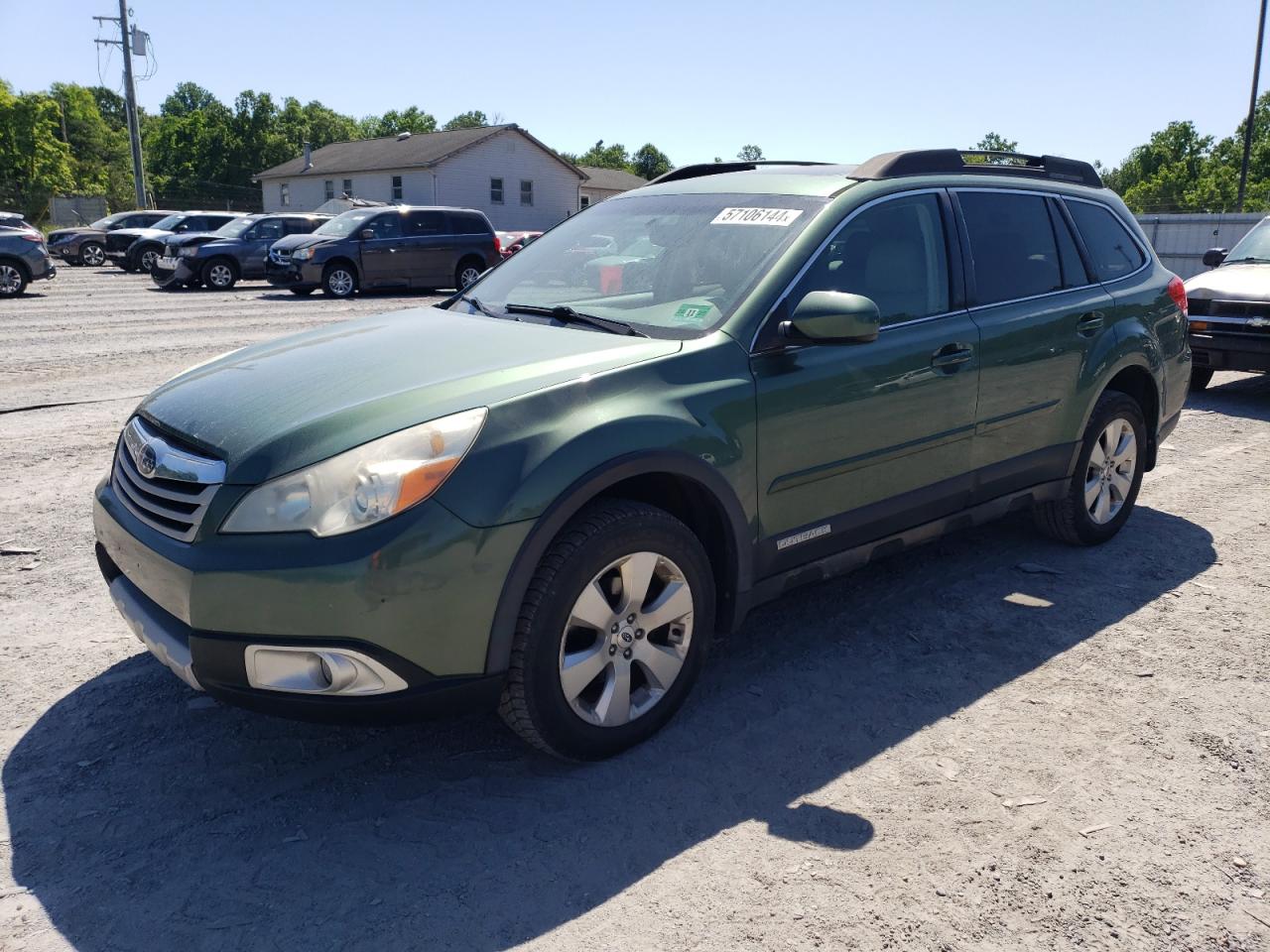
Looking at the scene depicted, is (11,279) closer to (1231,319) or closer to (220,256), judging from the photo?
(220,256)

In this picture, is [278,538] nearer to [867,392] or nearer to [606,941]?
[606,941]

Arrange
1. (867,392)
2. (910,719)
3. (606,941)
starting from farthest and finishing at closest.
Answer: (867,392)
(910,719)
(606,941)

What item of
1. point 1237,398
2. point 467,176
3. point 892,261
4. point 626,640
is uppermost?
point 467,176

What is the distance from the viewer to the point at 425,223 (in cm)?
2112

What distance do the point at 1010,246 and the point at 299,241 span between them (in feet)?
62.1

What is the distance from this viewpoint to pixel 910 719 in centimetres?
358

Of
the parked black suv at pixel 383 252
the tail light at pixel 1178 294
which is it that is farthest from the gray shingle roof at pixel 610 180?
the tail light at pixel 1178 294

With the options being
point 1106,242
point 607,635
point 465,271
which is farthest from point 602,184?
point 607,635

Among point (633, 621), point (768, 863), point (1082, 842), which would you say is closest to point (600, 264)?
point (633, 621)

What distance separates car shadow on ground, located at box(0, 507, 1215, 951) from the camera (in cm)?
259

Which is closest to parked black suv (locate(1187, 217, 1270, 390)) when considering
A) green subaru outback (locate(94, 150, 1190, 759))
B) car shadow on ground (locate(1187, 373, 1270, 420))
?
car shadow on ground (locate(1187, 373, 1270, 420))

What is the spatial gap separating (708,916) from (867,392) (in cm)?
202

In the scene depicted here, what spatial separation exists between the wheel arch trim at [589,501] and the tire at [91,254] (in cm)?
3532

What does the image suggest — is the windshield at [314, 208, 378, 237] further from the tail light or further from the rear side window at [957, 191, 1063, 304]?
the rear side window at [957, 191, 1063, 304]
